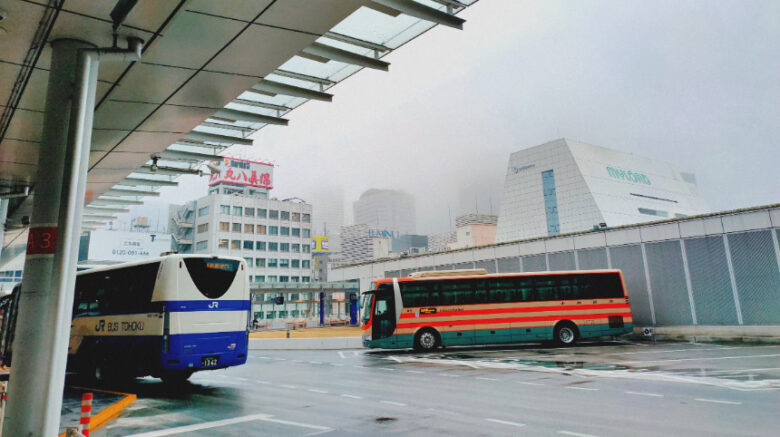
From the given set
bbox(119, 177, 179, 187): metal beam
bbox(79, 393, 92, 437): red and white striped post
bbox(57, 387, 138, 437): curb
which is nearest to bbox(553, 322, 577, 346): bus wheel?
bbox(119, 177, 179, 187): metal beam

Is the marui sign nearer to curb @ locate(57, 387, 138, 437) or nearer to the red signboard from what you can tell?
curb @ locate(57, 387, 138, 437)

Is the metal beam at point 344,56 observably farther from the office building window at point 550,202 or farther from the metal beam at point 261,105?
the office building window at point 550,202

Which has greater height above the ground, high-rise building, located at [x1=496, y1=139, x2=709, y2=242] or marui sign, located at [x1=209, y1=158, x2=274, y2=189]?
marui sign, located at [x1=209, y1=158, x2=274, y2=189]

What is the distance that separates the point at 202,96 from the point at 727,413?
Result: 10012mm

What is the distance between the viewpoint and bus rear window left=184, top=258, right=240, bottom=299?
11070mm

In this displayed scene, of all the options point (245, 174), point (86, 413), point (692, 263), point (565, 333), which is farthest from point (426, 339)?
point (245, 174)

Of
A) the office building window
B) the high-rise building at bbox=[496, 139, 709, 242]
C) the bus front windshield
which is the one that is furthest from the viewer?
the office building window

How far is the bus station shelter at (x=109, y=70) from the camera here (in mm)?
6004

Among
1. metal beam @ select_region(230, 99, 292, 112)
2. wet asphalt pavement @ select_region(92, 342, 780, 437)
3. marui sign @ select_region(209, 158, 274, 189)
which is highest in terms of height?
marui sign @ select_region(209, 158, 274, 189)

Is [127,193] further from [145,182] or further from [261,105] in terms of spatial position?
[261,105]

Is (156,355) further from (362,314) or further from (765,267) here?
(765,267)

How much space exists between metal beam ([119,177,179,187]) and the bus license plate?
6.85 metres

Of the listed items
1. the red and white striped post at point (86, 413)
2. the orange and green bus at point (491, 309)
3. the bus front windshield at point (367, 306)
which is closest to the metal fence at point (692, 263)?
the orange and green bus at point (491, 309)

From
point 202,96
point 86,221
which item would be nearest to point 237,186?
point 86,221
